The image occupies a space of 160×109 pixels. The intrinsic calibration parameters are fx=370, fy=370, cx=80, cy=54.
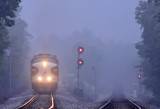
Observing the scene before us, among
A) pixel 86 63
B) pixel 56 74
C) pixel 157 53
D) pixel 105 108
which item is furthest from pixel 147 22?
pixel 86 63

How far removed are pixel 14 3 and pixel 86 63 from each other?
8897 centimetres

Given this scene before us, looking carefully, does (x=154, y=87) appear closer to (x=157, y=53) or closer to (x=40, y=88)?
(x=157, y=53)

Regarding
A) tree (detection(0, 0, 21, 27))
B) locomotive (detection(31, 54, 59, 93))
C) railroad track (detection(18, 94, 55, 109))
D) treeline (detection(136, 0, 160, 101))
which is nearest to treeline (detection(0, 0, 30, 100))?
tree (detection(0, 0, 21, 27))

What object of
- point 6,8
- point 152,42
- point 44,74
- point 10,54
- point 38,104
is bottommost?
point 38,104

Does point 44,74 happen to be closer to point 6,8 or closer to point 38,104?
point 6,8

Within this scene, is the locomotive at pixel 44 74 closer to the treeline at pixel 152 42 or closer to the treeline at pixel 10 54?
the treeline at pixel 10 54

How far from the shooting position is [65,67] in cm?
12688

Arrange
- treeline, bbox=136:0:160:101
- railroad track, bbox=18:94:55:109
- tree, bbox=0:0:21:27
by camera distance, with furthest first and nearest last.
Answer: treeline, bbox=136:0:160:101
tree, bbox=0:0:21:27
railroad track, bbox=18:94:55:109

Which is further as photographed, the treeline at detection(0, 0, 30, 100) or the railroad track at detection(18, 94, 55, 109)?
the treeline at detection(0, 0, 30, 100)

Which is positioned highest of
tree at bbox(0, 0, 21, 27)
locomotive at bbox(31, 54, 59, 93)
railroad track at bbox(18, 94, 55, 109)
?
tree at bbox(0, 0, 21, 27)

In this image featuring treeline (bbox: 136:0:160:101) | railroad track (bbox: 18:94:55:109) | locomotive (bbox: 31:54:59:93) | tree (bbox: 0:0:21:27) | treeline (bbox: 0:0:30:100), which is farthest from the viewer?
treeline (bbox: 136:0:160:101)

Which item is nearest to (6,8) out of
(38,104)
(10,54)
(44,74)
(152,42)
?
(44,74)

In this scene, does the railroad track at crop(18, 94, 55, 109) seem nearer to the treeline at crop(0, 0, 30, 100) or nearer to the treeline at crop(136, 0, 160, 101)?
the treeline at crop(0, 0, 30, 100)

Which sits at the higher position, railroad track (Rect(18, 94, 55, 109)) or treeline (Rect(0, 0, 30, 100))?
treeline (Rect(0, 0, 30, 100))
